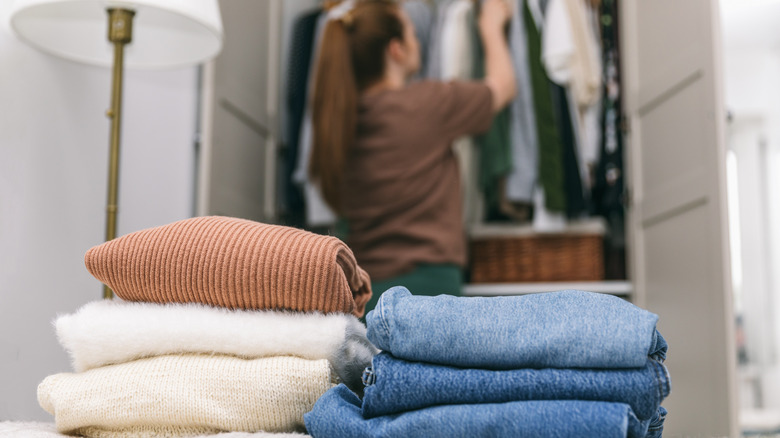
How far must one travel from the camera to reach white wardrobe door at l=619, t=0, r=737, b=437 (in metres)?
1.58

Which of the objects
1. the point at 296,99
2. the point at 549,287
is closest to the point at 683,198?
the point at 549,287

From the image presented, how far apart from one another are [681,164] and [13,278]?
154 centimetres

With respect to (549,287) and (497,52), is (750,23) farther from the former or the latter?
(549,287)

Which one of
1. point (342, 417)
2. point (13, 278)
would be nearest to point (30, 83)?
point (13, 278)

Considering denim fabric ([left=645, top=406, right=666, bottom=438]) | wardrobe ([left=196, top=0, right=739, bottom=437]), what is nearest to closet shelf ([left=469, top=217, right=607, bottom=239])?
wardrobe ([left=196, top=0, right=739, bottom=437])

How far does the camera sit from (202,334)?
0.63 metres

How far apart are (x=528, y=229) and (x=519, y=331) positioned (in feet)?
5.61

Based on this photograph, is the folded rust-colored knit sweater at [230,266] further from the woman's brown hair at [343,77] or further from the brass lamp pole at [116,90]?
the woman's brown hair at [343,77]

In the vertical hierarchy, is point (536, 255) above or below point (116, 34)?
below

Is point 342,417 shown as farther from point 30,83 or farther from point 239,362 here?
point 30,83

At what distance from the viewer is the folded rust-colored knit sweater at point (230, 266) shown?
2.05ft

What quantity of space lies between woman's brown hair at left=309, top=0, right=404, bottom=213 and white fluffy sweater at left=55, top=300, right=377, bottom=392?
51.1 inches

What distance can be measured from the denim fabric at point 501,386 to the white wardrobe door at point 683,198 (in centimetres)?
115

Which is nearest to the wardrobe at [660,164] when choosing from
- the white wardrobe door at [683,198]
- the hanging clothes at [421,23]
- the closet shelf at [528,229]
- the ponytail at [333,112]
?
the white wardrobe door at [683,198]
